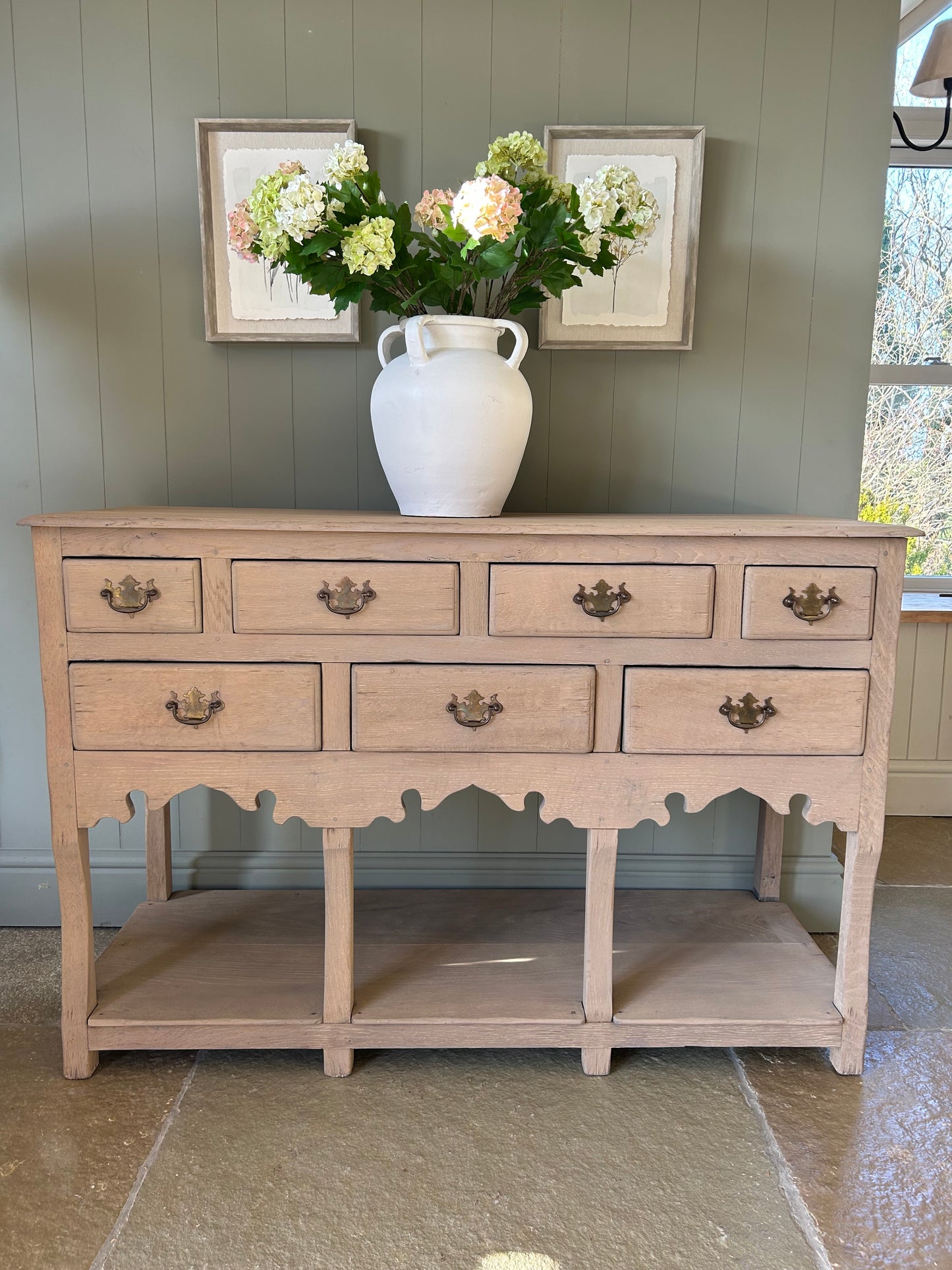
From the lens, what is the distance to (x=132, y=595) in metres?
1.45

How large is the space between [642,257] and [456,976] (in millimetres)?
1607

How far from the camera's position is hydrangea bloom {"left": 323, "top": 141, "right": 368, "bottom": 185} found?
1.52 meters

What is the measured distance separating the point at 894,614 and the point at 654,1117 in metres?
0.97

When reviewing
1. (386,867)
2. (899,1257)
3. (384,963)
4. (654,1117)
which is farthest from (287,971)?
(899,1257)

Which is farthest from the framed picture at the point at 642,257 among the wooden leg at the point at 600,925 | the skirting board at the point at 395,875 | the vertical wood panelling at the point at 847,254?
the skirting board at the point at 395,875

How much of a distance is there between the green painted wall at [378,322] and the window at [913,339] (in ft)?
3.22

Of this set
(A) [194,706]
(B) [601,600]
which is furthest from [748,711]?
(A) [194,706]

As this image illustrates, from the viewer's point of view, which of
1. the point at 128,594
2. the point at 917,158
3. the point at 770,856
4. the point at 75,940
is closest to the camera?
the point at 128,594

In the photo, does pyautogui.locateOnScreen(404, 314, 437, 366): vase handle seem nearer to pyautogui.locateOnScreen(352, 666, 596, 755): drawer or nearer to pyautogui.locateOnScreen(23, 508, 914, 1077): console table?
pyautogui.locateOnScreen(23, 508, 914, 1077): console table

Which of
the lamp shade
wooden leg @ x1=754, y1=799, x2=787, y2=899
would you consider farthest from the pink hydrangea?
the lamp shade

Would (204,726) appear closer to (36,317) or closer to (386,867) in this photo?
(386,867)

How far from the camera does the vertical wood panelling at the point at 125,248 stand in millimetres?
1912

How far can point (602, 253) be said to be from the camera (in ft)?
5.52

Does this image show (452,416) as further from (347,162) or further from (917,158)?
(917,158)
